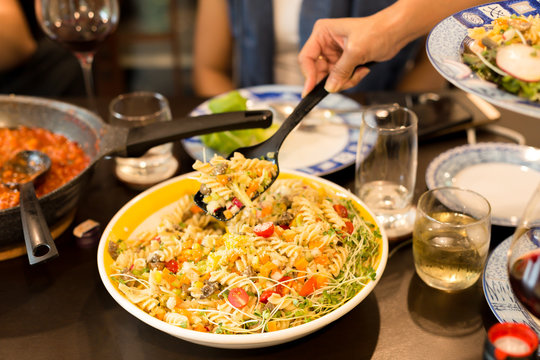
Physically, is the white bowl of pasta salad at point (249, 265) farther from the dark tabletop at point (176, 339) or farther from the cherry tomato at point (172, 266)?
the dark tabletop at point (176, 339)

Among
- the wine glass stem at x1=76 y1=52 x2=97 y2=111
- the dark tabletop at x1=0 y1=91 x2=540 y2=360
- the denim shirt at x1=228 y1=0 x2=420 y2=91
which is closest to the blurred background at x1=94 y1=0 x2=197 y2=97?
the denim shirt at x1=228 y1=0 x2=420 y2=91

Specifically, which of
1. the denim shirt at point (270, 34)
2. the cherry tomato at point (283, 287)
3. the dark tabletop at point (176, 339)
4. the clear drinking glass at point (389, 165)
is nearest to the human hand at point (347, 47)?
the clear drinking glass at point (389, 165)

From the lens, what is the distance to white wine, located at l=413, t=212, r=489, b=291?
1440 millimetres

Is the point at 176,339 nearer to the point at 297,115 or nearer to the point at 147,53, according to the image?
the point at 297,115

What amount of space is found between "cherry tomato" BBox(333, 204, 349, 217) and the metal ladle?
2.60 ft

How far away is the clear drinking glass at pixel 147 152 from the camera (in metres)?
2.02

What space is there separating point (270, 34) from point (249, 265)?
88.0 inches

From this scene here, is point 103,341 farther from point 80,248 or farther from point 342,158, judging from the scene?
point 342,158

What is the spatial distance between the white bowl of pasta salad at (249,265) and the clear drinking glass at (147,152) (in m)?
0.37

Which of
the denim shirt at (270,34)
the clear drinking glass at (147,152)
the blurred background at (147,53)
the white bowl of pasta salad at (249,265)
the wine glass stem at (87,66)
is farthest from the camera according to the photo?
the blurred background at (147,53)

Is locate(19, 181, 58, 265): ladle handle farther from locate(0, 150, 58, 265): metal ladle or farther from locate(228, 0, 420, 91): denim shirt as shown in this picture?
locate(228, 0, 420, 91): denim shirt

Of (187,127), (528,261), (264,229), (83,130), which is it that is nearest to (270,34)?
(83,130)

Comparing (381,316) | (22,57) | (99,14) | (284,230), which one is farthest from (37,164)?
(22,57)

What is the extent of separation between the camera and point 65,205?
1647mm
